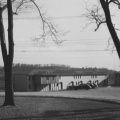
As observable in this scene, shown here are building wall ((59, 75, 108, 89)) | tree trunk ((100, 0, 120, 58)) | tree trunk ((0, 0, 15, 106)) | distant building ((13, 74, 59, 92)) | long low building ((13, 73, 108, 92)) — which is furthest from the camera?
building wall ((59, 75, 108, 89))

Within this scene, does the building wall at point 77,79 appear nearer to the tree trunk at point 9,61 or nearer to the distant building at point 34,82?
the distant building at point 34,82

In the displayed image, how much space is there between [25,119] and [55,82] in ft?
248

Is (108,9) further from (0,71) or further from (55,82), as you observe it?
(0,71)

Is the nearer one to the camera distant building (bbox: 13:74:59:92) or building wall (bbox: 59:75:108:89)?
distant building (bbox: 13:74:59:92)

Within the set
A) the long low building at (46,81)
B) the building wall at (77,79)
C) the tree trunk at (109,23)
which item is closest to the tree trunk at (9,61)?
the tree trunk at (109,23)

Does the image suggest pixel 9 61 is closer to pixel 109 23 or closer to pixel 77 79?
pixel 109 23

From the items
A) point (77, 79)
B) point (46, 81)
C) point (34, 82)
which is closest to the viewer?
point (34, 82)

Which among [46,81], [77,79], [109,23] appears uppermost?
[109,23]

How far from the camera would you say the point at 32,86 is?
76438mm

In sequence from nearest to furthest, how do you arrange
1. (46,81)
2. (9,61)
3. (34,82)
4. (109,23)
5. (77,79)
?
(109,23) < (9,61) < (34,82) < (46,81) < (77,79)

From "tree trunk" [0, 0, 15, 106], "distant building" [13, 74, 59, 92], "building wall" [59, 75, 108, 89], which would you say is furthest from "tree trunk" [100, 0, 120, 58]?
"building wall" [59, 75, 108, 89]

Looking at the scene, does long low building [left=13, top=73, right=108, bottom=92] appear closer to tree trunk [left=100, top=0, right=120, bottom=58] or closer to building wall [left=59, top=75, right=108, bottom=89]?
building wall [left=59, top=75, right=108, bottom=89]

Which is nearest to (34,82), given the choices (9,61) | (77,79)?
(77,79)

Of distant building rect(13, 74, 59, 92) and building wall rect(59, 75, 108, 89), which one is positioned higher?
distant building rect(13, 74, 59, 92)
